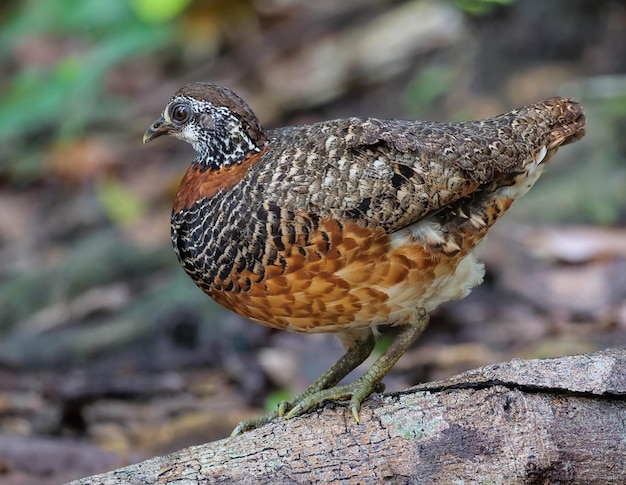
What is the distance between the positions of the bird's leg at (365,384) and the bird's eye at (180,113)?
59.9 inches

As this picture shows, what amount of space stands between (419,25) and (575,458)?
8019mm

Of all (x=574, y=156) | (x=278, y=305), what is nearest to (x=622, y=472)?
(x=278, y=305)

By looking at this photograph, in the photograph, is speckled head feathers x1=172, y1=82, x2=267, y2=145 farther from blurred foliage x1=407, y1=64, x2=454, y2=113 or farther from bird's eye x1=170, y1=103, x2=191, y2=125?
blurred foliage x1=407, y1=64, x2=454, y2=113

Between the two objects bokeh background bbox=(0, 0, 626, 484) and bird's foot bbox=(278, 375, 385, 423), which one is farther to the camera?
bokeh background bbox=(0, 0, 626, 484)

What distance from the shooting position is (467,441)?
360 centimetres

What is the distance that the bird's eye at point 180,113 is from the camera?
4.67m

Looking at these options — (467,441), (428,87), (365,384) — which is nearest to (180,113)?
(365,384)

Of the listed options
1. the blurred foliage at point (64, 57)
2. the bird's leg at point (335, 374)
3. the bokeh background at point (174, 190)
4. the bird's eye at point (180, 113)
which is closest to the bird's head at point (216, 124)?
the bird's eye at point (180, 113)

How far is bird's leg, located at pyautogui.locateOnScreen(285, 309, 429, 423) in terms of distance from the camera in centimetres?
406

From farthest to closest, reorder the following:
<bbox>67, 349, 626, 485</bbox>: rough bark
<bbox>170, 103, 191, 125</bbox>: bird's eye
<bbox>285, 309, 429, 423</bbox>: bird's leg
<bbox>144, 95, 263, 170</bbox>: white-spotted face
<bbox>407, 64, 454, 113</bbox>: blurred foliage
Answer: <bbox>407, 64, 454, 113</bbox>: blurred foliage → <bbox>170, 103, 191, 125</bbox>: bird's eye → <bbox>144, 95, 263, 170</bbox>: white-spotted face → <bbox>285, 309, 429, 423</bbox>: bird's leg → <bbox>67, 349, 626, 485</bbox>: rough bark

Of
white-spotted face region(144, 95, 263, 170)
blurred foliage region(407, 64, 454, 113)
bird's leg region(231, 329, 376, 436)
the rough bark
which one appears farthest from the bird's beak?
blurred foliage region(407, 64, 454, 113)

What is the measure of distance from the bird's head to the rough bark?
1464mm

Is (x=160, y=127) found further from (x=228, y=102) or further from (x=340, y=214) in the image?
(x=340, y=214)

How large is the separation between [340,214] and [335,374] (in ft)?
3.50
